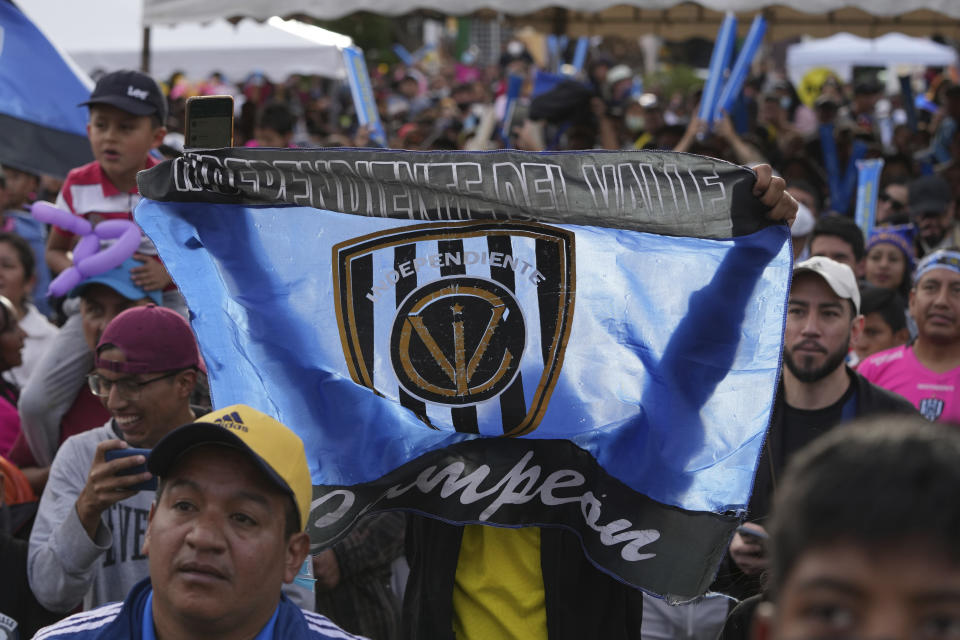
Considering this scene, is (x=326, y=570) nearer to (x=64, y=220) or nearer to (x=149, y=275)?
(x=149, y=275)

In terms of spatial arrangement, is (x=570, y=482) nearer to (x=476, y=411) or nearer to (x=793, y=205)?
(x=476, y=411)

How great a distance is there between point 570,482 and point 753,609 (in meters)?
0.55

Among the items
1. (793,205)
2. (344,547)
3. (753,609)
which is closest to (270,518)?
(753,609)

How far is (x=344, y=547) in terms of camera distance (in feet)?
14.1

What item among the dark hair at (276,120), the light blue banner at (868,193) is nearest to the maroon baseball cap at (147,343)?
the light blue banner at (868,193)

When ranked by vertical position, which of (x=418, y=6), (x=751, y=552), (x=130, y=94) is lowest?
(x=751, y=552)

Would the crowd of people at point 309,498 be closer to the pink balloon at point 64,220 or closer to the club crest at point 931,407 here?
the club crest at point 931,407

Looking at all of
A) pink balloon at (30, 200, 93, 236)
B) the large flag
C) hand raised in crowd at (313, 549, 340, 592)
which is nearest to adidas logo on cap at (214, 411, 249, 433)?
the large flag

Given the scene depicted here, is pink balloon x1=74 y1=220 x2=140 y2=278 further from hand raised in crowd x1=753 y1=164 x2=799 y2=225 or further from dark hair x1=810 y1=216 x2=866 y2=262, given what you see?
dark hair x1=810 y1=216 x2=866 y2=262

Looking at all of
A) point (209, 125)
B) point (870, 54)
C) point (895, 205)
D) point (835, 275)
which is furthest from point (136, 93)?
point (870, 54)

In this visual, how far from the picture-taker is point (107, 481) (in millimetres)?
3246

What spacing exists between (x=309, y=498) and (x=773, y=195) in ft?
4.57

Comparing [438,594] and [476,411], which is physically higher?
[476,411]

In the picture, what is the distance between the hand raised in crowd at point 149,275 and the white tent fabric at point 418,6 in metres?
5.51
